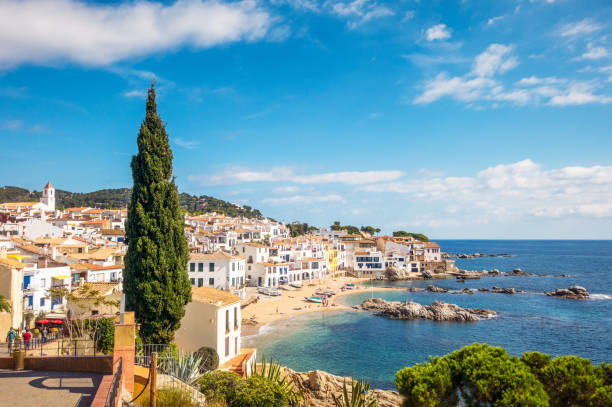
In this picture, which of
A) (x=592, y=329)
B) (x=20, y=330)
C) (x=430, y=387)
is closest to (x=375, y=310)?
(x=592, y=329)

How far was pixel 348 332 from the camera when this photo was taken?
155 feet

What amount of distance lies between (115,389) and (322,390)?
1840cm

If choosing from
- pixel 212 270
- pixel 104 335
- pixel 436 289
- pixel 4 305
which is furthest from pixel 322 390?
pixel 436 289

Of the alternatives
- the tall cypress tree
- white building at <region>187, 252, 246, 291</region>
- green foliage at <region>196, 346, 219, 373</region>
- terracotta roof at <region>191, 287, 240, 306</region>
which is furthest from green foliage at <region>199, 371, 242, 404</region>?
white building at <region>187, 252, 246, 291</region>

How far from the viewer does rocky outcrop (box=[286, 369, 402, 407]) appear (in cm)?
2442

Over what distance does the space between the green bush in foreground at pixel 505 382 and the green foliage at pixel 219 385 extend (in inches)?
324

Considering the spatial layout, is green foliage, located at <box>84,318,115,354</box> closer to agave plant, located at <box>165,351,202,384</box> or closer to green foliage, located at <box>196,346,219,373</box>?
agave plant, located at <box>165,351,202,384</box>

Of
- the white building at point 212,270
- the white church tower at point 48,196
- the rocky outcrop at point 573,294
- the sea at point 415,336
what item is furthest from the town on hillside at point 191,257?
the rocky outcrop at point 573,294

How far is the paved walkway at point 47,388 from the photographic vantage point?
30.6ft

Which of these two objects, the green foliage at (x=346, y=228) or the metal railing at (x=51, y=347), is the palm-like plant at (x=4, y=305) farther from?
the green foliage at (x=346, y=228)

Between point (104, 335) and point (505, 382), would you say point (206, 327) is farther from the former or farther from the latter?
point (505, 382)

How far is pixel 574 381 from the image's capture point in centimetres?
894

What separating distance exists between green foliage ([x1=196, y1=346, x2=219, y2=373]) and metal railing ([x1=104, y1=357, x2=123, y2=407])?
11.6m

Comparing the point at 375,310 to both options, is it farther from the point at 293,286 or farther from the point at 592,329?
the point at 592,329
